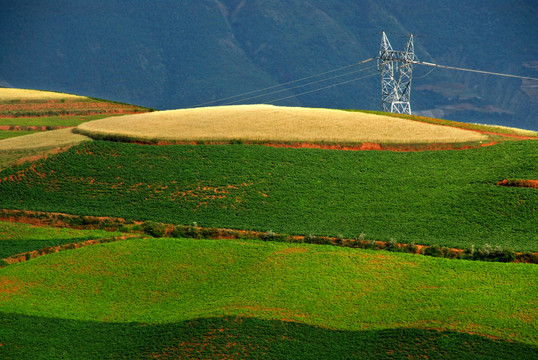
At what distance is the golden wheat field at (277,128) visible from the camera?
235 feet

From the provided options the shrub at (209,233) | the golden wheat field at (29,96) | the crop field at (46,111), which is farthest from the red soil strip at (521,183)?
the golden wheat field at (29,96)

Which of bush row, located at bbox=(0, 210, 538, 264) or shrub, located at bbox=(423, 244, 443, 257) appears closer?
bush row, located at bbox=(0, 210, 538, 264)

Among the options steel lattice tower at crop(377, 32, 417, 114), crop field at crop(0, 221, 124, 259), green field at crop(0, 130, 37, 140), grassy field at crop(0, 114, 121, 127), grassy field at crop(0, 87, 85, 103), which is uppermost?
steel lattice tower at crop(377, 32, 417, 114)

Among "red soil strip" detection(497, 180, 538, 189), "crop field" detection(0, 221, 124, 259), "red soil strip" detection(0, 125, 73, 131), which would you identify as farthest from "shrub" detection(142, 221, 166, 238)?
"red soil strip" detection(0, 125, 73, 131)

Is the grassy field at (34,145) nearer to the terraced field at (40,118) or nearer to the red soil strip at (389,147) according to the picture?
the terraced field at (40,118)

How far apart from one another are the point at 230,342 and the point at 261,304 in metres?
3.94

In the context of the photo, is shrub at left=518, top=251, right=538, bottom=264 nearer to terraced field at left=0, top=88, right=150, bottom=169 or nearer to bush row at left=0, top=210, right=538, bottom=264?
bush row at left=0, top=210, right=538, bottom=264

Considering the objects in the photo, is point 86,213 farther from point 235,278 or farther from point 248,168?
point 235,278

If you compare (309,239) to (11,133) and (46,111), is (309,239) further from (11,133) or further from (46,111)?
(46,111)

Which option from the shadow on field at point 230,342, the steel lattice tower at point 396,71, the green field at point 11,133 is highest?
the steel lattice tower at point 396,71

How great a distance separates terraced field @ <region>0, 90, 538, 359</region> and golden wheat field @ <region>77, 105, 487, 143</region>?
0.42 metres

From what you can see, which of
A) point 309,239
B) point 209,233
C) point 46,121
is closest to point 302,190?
point 309,239

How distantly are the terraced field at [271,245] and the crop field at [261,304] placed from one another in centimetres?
11

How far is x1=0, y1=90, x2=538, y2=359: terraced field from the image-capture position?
35.1 metres
